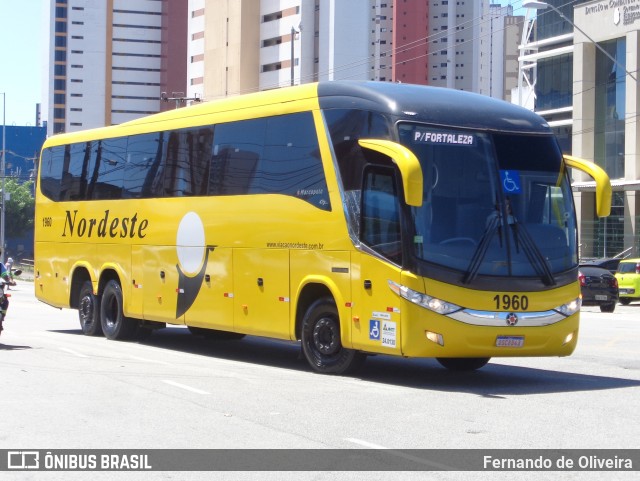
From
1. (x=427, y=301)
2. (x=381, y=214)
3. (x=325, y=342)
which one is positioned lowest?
(x=325, y=342)

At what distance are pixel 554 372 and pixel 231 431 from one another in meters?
6.94

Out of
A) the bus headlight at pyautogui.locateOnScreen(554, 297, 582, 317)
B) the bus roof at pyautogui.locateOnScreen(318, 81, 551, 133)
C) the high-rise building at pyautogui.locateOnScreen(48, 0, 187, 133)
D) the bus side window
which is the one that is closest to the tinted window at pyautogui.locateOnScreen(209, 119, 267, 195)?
the bus roof at pyautogui.locateOnScreen(318, 81, 551, 133)

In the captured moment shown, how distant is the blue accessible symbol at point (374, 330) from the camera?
14.2 meters

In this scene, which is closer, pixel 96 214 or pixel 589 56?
pixel 96 214

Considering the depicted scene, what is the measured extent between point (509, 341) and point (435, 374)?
225 cm

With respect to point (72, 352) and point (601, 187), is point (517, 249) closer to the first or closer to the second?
point (601, 187)

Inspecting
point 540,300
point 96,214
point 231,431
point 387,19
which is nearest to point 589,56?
point 96,214

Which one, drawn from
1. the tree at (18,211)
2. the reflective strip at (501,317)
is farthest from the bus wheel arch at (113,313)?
the tree at (18,211)

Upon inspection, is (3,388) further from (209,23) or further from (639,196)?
(209,23)

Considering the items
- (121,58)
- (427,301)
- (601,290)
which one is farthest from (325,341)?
(121,58)

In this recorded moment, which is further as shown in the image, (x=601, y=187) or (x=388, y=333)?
(x=601, y=187)

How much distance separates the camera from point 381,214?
14.1m

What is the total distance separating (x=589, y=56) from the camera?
6406 cm

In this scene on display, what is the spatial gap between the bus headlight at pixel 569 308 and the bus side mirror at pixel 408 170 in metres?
2.67
